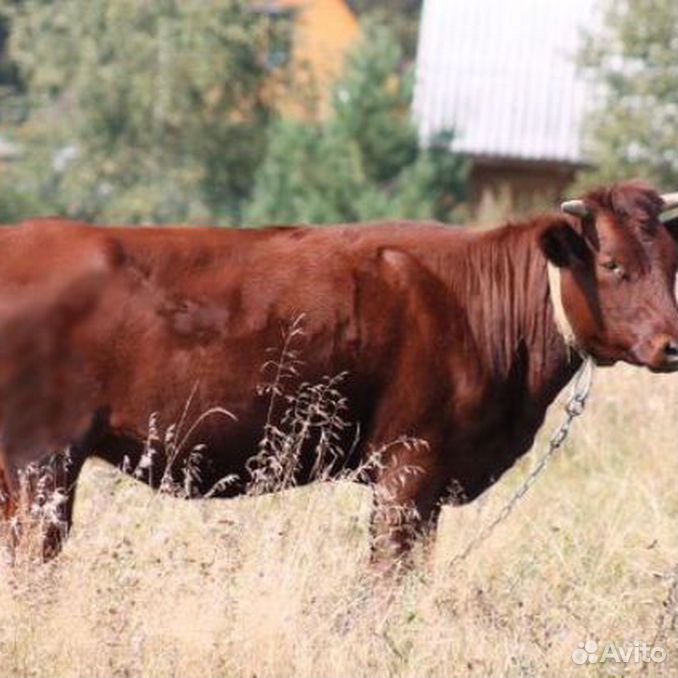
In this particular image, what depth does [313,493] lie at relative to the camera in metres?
9.14

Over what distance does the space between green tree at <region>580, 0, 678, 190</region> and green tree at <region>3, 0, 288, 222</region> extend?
5825 mm

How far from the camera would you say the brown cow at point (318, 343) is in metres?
8.73

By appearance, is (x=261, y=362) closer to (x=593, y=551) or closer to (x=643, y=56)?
(x=593, y=551)

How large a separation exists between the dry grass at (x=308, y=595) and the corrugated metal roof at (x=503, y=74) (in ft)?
102

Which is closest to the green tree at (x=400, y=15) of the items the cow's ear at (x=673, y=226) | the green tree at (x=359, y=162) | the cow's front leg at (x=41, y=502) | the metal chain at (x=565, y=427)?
the green tree at (x=359, y=162)

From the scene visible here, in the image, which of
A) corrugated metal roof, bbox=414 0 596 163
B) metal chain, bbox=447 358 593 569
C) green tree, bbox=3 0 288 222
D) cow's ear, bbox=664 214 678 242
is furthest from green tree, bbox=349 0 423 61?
cow's ear, bbox=664 214 678 242

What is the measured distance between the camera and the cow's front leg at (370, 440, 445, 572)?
8930 millimetres

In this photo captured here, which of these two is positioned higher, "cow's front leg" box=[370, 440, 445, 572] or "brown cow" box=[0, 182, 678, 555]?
"brown cow" box=[0, 182, 678, 555]

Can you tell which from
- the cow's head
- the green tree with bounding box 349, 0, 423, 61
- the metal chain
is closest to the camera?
the cow's head

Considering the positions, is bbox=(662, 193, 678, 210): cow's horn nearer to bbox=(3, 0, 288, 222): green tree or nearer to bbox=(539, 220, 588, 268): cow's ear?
bbox=(539, 220, 588, 268): cow's ear

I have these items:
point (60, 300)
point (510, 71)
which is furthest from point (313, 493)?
point (510, 71)

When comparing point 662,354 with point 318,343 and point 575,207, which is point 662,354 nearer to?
point 575,207

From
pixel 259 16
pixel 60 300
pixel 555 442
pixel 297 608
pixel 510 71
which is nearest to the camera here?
pixel 297 608

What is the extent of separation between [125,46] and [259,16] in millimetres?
2581
